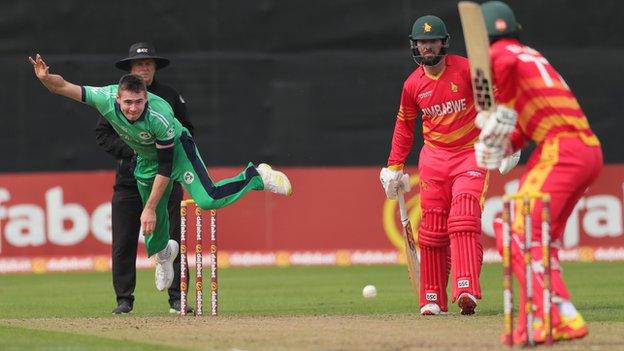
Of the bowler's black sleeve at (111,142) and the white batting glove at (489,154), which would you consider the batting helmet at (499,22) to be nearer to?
the white batting glove at (489,154)

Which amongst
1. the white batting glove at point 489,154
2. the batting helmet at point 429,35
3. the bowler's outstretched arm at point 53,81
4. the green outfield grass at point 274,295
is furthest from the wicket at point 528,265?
the bowler's outstretched arm at point 53,81

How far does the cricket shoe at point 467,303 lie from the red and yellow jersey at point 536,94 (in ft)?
7.17

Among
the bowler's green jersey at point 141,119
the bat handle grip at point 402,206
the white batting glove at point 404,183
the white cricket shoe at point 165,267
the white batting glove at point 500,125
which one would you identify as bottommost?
the white cricket shoe at point 165,267

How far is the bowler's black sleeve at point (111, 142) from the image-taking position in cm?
1082

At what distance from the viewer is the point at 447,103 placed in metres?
10.0

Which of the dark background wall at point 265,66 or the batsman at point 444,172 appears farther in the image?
the dark background wall at point 265,66

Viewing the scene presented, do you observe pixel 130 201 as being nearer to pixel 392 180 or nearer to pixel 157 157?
pixel 157 157

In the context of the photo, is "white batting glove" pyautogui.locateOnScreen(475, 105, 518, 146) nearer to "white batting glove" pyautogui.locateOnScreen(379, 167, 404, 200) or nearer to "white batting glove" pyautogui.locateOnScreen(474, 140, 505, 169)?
"white batting glove" pyautogui.locateOnScreen(474, 140, 505, 169)

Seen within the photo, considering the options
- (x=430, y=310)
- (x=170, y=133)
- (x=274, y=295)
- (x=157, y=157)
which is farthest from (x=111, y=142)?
(x=430, y=310)

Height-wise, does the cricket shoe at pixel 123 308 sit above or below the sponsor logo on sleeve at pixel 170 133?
below

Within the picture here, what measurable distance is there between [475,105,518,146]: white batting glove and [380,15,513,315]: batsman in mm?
2195

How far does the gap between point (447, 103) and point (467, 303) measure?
1389 millimetres

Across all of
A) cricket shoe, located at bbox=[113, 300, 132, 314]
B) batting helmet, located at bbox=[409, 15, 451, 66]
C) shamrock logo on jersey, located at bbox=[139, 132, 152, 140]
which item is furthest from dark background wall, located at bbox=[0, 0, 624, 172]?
shamrock logo on jersey, located at bbox=[139, 132, 152, 140]

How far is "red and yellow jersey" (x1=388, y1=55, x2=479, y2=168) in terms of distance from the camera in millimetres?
9977
